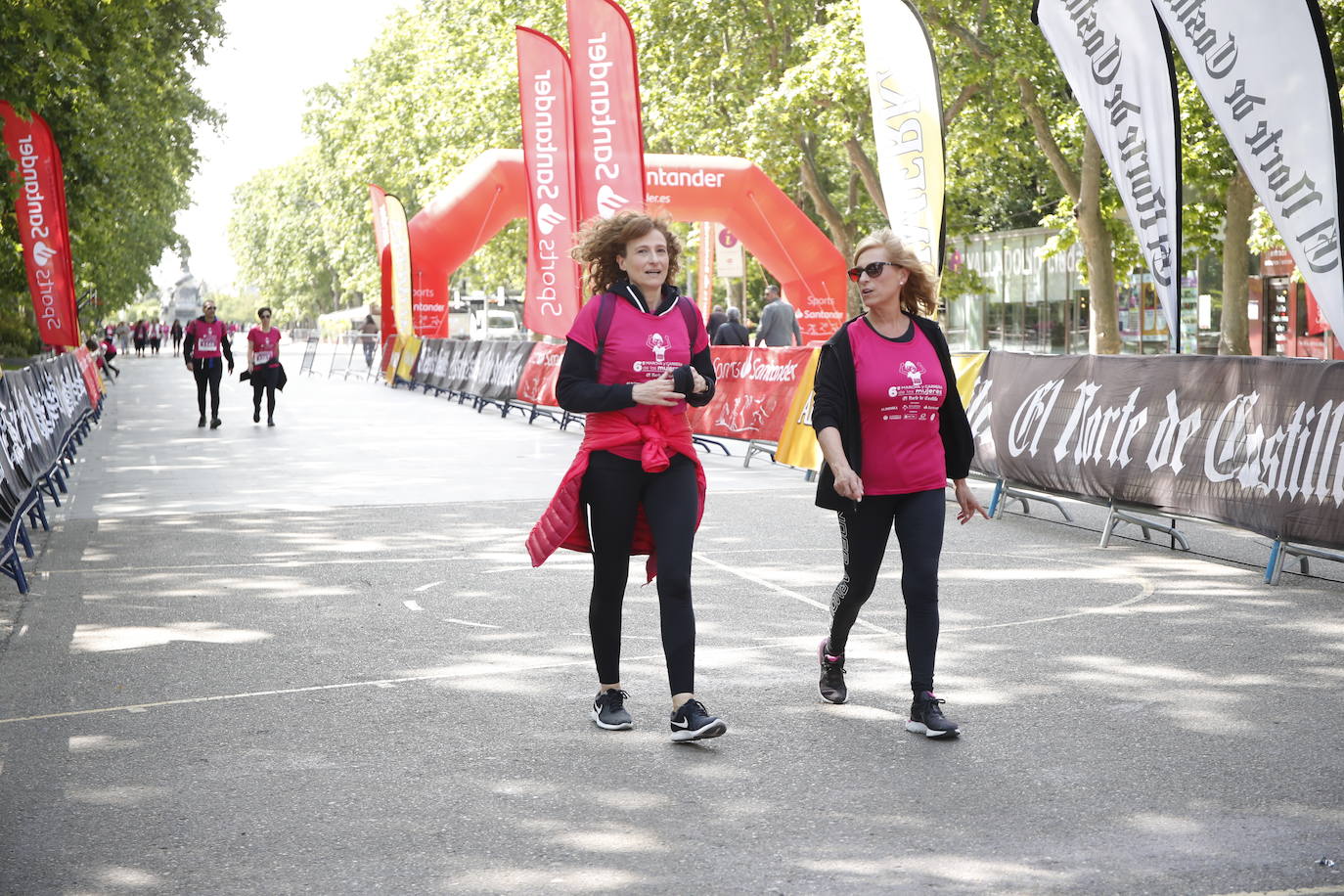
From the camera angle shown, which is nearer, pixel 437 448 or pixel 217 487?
pixel 217 487

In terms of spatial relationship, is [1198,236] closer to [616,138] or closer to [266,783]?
[616,138]

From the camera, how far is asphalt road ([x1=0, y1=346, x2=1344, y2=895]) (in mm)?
4379

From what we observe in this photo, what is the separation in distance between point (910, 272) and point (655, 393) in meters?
1.15

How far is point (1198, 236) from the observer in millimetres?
29625

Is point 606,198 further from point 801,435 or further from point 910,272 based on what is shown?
point 910,272

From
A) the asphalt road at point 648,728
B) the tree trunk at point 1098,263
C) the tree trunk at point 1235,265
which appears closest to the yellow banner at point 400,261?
the tree trunk at point 1098,263

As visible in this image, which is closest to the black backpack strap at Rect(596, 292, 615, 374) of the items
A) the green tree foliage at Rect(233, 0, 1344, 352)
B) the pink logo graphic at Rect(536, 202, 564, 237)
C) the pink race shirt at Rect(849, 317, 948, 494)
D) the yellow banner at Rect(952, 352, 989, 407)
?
the pink race shirt at Rect(849, 317, 948, 494)

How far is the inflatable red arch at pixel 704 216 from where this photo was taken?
2653 centimetres

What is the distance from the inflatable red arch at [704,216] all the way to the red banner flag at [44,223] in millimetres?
6860

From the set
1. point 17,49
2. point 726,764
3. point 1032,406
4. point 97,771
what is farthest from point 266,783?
point 17,49

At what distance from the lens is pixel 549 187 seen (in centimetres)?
1844

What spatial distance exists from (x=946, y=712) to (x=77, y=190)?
74.8ft

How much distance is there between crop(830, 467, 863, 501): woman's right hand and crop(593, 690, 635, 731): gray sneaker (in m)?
1.11

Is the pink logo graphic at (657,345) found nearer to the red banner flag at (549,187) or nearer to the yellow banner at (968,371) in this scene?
the yellow banner at (968,371)
